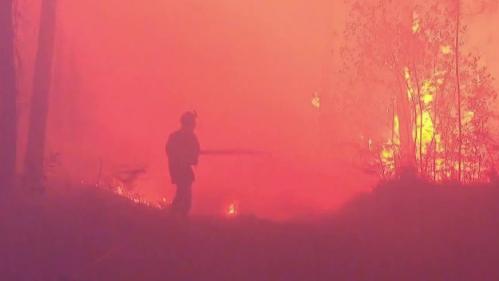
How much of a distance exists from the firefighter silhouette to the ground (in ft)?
3.29

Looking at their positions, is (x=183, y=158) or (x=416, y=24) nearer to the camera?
(x=183, y=158)

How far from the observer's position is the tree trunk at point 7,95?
12.9m

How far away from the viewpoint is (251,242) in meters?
10.5

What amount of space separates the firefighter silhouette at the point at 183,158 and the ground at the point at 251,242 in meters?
1.00

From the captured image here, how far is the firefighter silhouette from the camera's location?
517 inches

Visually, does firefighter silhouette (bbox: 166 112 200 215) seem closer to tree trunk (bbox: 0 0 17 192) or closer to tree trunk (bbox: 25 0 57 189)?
tree trunk (bbox: 0 0 17 192)

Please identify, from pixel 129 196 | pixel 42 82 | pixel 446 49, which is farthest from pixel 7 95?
pixel 446 49

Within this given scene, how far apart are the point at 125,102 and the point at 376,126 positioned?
17.5m

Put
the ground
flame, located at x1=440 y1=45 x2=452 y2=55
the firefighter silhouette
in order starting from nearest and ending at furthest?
1. the ground
2. the firefighter silhouette
3. flame, located at x1=440 y1=45 x2=452 y2=55

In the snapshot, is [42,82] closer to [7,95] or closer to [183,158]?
[7,95]

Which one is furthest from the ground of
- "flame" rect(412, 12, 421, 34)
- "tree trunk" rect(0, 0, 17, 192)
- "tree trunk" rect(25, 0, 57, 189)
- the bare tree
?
"flame" rect(412, 12, 421, 34)

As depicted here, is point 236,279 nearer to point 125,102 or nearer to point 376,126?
point 376,126

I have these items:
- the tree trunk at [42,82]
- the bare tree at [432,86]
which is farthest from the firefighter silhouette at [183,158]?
the bare tree at [432,86]

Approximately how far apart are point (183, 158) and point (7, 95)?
389 centimetres
